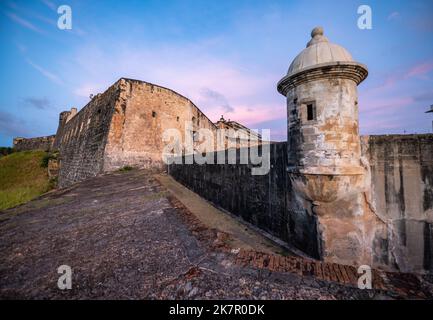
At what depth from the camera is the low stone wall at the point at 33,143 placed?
35.8 meters

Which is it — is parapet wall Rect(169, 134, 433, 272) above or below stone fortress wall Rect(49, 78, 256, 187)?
below

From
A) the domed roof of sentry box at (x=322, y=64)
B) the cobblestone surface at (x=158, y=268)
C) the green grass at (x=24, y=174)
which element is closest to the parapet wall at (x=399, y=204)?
the domed roof of sentry box at (x=322, y=64)

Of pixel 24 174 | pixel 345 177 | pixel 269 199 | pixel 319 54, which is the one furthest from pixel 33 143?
pixel 345 177

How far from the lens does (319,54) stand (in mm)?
4086

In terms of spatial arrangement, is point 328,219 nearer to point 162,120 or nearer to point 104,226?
point 104,226

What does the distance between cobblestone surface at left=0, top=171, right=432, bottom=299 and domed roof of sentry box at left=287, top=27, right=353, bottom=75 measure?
3.91 meters

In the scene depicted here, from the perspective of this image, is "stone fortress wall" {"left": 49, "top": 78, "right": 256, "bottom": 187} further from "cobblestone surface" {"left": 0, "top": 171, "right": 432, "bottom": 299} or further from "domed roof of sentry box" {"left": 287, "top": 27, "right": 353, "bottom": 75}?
"domed roof of sentry box" {"left": 287, "top": 27, "right": 353, "bottom": 75}

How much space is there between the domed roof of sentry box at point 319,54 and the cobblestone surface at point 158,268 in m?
3.91

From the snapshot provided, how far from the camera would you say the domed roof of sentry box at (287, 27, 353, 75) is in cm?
402

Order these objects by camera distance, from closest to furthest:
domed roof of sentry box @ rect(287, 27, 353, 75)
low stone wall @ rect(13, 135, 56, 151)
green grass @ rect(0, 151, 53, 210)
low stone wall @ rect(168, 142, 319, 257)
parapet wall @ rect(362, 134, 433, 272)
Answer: parapet wall @ rect(362, 134, 433, 272) < domed roof of sentry box @ rect(287, 27, 353, 75) < low stone wall @ rect(168, 142, 319, 257) < green grass @ rect(0, 151, 53, 210) < low stone wall @ rect(13, 135, 56, 151)

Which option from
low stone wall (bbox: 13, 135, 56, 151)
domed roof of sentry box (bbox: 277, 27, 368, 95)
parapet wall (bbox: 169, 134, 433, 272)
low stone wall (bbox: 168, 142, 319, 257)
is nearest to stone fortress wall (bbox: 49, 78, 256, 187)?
low stone wall (bbox: 168, 142, 319, 257)

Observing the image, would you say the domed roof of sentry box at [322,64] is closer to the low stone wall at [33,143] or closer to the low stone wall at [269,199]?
the low stone wall at [269,199]

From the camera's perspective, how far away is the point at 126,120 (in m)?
14.4
